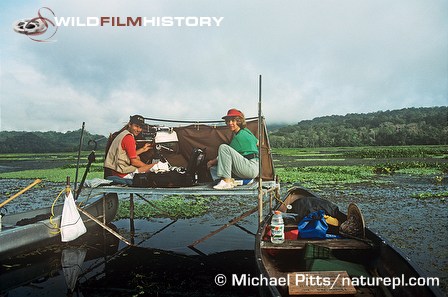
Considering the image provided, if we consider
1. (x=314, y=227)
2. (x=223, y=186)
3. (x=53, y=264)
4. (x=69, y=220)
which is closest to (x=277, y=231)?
(x=314, y=227)

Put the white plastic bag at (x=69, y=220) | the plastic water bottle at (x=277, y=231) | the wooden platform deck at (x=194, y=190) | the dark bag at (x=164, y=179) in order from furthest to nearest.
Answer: the dark bag at (x=164, y=179) → the white plastic bag at (x=69, y=220) → the wooden platform deck at (x=194, y=190) → the plastic water bottle at (x=277, y=231)

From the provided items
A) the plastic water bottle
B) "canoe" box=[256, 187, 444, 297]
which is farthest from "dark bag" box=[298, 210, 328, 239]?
the plastic water bottle

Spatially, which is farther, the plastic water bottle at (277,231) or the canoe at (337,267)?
the plastic water bottle at (277,231)

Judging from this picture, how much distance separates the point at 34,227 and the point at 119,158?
7.66ft

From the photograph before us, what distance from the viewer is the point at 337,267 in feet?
15.7

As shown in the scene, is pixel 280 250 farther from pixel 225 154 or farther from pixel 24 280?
pixel 24 280

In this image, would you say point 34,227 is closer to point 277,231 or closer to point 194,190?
point 194,190

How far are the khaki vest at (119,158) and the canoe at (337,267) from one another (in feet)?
12.2

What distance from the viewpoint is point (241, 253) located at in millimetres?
7605

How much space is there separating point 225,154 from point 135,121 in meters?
2.48

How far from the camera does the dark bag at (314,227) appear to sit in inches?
216

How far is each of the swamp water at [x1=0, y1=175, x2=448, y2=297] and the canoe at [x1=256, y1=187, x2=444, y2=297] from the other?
3.35 ft

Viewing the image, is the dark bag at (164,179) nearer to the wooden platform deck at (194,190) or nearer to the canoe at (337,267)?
the wooden platform deck at (194,190)

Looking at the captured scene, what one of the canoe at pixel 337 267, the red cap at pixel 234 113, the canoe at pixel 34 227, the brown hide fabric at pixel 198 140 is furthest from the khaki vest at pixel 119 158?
the canoe at pixel 337 267
